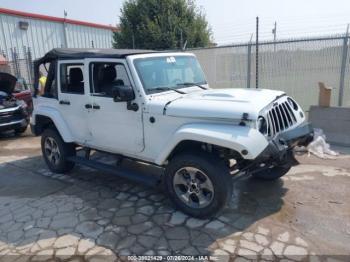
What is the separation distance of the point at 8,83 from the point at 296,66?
8131 millimetres

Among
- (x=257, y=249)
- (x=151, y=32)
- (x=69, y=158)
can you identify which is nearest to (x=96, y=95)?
(x=69, y=158)

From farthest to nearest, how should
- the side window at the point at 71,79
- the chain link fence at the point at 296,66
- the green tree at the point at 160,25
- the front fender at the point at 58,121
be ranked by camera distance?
the green tree at the point at 160,25
the chain link fence at the point at 296,66
the front fender at the point at 58,121
the side window at the point at 71,79

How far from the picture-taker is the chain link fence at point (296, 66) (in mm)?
7195

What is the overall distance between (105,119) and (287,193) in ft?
9.13

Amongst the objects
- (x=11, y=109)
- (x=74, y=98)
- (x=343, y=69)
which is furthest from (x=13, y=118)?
(x=343, y=69)

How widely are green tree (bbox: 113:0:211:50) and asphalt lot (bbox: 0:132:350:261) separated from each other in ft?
43.2

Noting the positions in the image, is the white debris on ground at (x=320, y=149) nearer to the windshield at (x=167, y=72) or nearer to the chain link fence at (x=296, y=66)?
the chain link fence at (x=296, y=66)

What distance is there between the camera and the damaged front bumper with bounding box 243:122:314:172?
331 centimetres

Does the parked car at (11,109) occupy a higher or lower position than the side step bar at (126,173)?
higher

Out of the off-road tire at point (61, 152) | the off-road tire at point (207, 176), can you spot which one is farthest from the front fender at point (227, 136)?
the off-road tire at point (61, 152)

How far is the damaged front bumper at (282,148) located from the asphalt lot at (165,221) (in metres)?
0.37

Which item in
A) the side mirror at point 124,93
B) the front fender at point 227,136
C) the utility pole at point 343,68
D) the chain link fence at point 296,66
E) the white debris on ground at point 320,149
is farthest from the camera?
the chain link fence at point 296,66

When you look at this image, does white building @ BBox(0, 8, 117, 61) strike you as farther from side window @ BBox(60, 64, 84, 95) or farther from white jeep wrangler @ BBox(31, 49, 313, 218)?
white jeep wrangler @ BBox(31, 49, 313, 218)

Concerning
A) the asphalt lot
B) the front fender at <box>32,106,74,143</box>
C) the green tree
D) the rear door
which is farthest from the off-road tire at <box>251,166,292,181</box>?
the green tree
